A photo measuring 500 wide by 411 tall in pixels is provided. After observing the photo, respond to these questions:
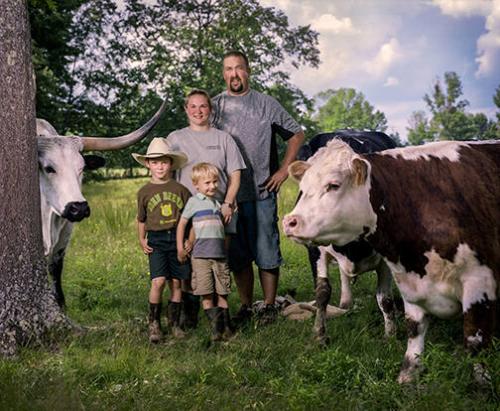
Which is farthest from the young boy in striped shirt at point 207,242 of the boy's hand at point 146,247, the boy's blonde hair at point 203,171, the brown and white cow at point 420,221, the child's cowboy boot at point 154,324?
the brown and white cow at point 420,221

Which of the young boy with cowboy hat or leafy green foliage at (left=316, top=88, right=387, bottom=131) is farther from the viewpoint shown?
leafy green foliage at (left=316, top=88, right=387, bottom=131)

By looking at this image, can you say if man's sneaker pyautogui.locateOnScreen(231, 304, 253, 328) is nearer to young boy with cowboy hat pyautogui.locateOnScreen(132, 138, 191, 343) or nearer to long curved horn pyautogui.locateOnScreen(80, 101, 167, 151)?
young boy with cowboy hat pyautogui.locateOnScreen(132, 138, 191, 343)

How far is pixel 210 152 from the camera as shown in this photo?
530 cm

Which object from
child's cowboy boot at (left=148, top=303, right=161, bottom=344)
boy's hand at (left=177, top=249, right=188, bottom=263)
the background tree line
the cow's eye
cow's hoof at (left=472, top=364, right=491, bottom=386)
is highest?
the background tree line

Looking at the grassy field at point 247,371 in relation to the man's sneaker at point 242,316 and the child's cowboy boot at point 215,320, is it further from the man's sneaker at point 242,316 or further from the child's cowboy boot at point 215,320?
the man's sneaker at point 242,316

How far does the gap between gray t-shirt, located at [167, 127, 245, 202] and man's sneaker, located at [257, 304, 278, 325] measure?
107 cm

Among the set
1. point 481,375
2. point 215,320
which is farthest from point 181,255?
point 481,375

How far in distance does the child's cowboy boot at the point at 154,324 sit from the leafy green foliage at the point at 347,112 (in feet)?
192

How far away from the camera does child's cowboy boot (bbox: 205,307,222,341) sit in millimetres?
5023

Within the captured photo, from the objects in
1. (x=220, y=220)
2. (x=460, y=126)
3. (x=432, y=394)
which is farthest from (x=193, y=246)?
(x=460, y=126)

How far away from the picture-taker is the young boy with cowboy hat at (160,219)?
5020 mm

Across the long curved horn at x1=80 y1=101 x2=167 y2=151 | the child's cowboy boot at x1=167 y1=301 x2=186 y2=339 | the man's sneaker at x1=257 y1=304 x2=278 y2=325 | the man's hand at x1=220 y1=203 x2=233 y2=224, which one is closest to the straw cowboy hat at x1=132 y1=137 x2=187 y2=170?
the man's hand at x1=220 y1=203 x2=233 y2=224

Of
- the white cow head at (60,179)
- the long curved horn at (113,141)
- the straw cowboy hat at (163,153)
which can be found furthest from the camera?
the long curved horn at (113,141)

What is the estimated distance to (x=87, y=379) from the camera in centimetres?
404
